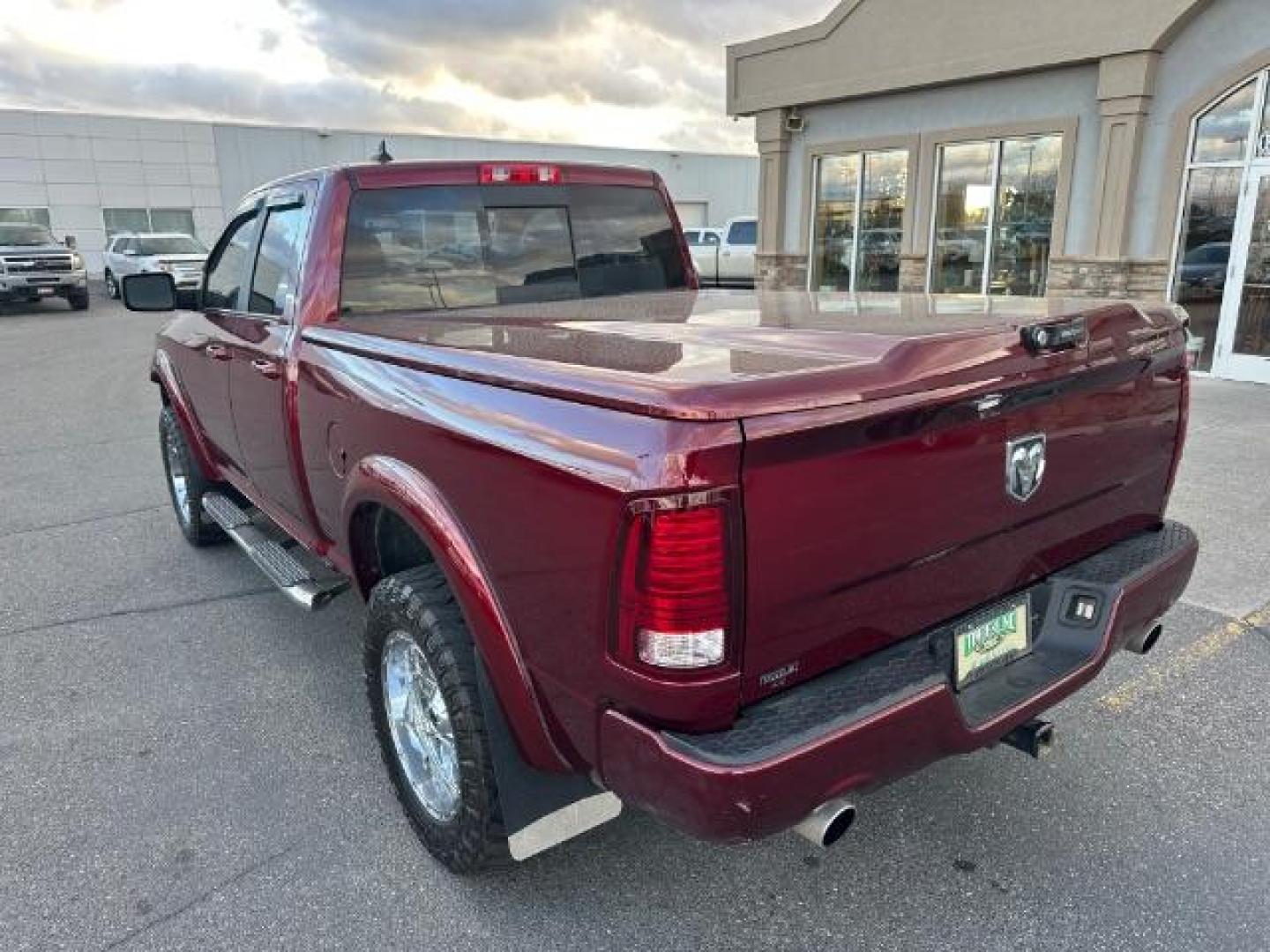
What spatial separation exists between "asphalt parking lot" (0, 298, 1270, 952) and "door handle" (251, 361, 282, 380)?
4.12 feet

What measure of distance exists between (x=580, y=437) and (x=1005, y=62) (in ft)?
37.9

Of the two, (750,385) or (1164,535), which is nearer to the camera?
(750,385)

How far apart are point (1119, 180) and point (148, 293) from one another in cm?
1025

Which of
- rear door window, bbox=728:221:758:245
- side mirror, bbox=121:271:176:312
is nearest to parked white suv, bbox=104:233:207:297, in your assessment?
rear door window, bbox=728:221:758:245

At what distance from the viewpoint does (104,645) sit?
13.4ft

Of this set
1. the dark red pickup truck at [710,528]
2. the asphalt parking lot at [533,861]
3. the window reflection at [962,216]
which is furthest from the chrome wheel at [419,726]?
the window reflection at [962,216]

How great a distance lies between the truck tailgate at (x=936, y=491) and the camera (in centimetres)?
178

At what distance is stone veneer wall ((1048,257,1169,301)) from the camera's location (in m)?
10.4

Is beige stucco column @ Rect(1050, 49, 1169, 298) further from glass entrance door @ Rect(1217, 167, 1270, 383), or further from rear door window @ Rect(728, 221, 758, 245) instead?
rear door window @ Rect(728, 221, 758, 245)

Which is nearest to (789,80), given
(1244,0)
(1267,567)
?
(1244,0)

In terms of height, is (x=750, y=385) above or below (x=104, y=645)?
above

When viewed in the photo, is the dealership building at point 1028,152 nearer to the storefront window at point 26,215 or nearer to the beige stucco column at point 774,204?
the beige stucco column at point 774,204

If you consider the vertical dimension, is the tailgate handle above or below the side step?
above

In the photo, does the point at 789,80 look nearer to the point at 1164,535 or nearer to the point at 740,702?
the point at 1164,535
